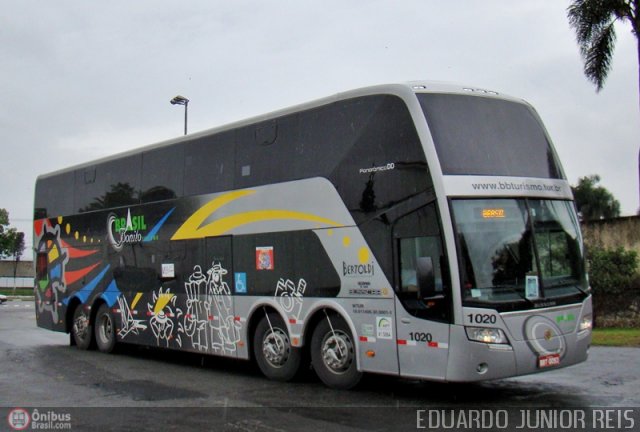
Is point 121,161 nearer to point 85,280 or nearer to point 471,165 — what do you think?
point 85,280

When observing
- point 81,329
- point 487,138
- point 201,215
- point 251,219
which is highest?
point 487,138

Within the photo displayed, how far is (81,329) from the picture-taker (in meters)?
16.6

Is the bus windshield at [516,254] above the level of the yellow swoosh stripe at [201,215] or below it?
below

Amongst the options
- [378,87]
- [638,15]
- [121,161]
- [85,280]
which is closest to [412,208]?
[378,87]

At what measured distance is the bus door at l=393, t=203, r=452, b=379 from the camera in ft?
28.1

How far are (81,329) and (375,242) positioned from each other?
9709 millimetres

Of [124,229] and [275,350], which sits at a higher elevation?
[124,229]

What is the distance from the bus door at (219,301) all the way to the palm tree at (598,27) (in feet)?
53.2

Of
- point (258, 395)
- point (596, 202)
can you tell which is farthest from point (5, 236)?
point (258, 395)

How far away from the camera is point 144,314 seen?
14.3 m

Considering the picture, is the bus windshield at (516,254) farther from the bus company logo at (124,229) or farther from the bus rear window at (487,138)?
the bus company logo at (124,229)

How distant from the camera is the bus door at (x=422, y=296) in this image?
8570 mm

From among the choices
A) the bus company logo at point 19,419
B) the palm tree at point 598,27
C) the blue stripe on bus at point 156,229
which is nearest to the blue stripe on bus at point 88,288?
the blue stripe on bus at point 156,229

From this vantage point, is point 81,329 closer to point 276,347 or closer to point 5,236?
point 276,347
